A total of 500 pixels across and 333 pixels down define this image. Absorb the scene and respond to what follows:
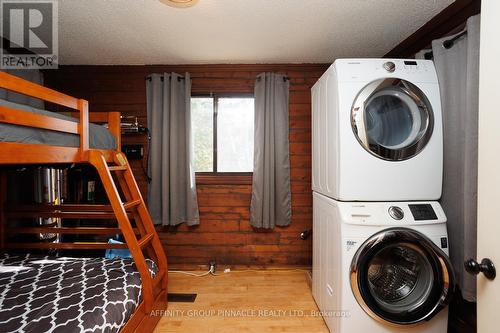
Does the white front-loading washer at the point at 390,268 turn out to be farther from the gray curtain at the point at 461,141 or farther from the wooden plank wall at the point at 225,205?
the wooden plank wall at the point at 225,205

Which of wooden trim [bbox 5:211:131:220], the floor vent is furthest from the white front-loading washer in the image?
wooden trim [bbox 5:211:131:220]

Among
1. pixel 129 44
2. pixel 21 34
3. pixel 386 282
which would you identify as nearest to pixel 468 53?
pixel 386 282

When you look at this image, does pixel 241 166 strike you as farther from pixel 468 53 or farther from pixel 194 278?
pixel 468 53

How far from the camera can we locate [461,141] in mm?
1448

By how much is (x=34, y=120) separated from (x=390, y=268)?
2.11 meters

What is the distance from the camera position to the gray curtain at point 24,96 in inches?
83.3

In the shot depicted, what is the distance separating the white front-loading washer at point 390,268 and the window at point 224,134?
1.41 m

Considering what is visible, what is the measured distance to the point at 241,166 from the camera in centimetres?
272

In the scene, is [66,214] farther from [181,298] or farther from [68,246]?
[181,298]

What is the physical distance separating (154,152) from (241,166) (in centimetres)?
93

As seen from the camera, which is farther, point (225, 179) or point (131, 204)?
point (225, 179)

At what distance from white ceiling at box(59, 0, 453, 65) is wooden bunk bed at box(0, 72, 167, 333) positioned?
716 mm

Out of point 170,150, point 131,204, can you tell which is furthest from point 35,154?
point 170,150

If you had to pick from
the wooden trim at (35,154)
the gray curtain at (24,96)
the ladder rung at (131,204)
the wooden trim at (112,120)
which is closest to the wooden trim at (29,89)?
the wooden trim at (35,154)
